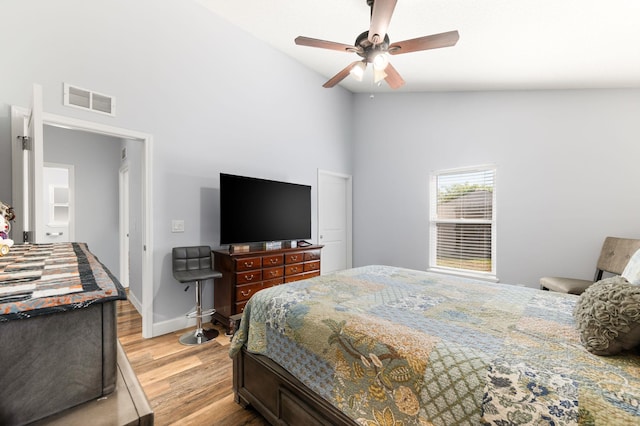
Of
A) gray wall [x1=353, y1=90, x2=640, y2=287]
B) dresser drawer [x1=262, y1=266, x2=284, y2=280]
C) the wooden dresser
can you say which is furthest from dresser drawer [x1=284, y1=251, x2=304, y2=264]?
gray wall [x1=353, y1=90, x2=640, y2=287]

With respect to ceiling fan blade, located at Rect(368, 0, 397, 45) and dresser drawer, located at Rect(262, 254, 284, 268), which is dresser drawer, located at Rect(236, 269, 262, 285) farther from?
ceiling fan blade, located at Rect(368, 0, 397, 45)

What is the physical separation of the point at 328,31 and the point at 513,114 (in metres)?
2.47

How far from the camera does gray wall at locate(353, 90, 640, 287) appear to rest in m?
2.98

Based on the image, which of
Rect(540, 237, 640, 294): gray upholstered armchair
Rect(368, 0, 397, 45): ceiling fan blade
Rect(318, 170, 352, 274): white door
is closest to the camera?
Rect(368, 0, 397, 45): ceiling fan blade

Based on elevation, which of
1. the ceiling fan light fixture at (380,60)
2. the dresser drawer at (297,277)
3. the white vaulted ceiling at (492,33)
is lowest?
the dresser drawer at (297,277)

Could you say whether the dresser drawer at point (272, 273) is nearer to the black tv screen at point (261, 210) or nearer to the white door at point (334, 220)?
the black tv screen at point (261, 210)

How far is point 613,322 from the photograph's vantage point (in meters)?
1.01

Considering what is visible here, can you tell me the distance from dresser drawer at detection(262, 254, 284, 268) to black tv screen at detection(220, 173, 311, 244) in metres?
0.25

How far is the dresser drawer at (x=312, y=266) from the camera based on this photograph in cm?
380

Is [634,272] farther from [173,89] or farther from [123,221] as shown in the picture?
[123,221]

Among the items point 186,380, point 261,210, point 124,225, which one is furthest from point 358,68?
point 124,225

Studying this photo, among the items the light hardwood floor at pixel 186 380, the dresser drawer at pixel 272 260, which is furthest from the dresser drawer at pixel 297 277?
the light hardwood floor at pixel 186 380

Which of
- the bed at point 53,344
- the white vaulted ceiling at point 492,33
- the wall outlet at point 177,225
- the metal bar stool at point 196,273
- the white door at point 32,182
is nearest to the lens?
the bed at point 53,344

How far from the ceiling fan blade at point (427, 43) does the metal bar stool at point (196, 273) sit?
104 inches
